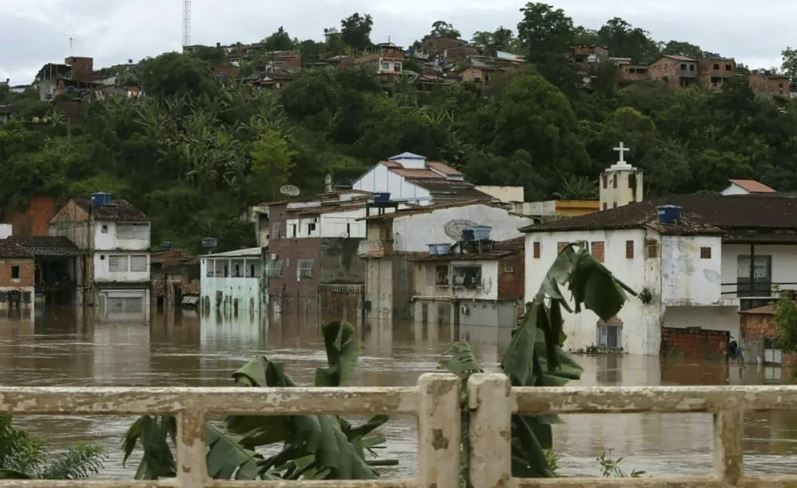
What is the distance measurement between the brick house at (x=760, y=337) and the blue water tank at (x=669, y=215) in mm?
5456

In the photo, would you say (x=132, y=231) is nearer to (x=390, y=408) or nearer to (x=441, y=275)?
(x=441, y=275)

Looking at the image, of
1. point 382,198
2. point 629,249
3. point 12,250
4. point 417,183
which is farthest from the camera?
point 417,183

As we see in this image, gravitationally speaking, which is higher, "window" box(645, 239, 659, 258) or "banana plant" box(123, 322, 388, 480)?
"window" box(645, 239, 659, 258)

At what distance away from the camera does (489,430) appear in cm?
676

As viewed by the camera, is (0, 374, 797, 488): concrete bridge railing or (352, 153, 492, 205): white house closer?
(0, 374, 797, 488): concrete bridge railing

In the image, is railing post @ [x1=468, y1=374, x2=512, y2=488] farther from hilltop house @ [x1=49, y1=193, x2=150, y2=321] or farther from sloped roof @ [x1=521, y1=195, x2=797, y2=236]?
hilltop house @ [x1=49, y1=193, x2=150, y2=321]

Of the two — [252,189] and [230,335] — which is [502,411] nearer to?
[230,335]

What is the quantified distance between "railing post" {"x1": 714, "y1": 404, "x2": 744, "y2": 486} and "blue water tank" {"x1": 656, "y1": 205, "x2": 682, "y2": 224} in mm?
33472

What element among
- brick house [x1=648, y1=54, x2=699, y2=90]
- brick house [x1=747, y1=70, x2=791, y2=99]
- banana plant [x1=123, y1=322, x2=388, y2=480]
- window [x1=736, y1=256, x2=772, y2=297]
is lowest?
banana plant [x1=123, y1=322, x2=388, y2=480]

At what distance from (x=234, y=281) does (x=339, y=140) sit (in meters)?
25.0

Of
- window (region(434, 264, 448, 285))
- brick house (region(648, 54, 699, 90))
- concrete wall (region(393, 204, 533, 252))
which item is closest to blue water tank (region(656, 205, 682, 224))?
window (region(434, 264, 448, 285))

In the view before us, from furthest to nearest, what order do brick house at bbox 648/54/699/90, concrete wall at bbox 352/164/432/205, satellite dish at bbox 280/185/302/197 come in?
brick house at bbox 648/54/699/90
satellite dish at bbox 280/185/302/197
concrete wall at bbox 352/164/432/205

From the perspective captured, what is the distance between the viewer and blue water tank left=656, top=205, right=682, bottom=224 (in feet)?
132

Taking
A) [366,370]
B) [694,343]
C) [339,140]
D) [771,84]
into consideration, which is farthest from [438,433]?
[771,84]
